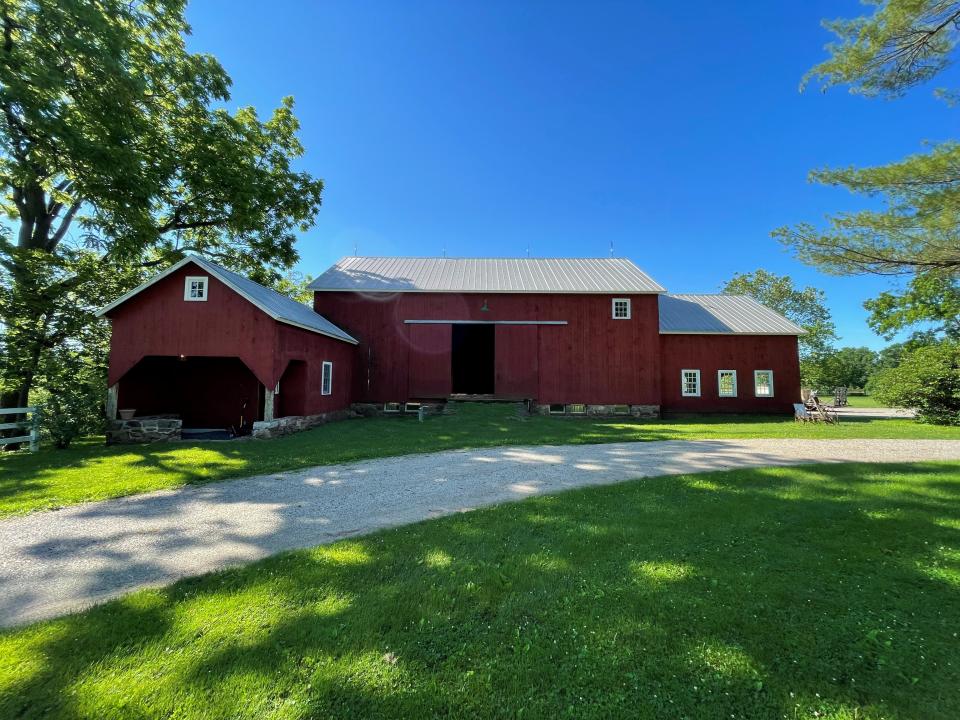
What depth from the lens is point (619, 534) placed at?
14.1 feet

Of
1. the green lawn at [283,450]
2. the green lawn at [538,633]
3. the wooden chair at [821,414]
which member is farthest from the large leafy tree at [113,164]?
the wooden chair at [821,414]

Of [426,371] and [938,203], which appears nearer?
[938,203]

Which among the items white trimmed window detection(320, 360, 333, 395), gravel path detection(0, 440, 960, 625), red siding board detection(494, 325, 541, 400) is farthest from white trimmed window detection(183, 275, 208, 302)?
red siding board detection(494, 325, 541, 400)

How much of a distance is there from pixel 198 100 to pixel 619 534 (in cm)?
2000

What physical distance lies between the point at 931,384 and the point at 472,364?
1937 cm

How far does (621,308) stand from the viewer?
19.1 metres

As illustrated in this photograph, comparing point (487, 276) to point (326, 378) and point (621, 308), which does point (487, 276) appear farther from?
point (326, 378)

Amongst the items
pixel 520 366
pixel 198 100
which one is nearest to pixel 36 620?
pixel 520 366

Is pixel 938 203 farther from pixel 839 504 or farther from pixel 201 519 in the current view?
pixel 201 519

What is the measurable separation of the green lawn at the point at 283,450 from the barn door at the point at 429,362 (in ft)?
7.61

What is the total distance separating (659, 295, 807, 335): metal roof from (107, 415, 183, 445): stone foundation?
19.8 m

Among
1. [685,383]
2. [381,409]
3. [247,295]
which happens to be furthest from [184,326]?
[685,383]

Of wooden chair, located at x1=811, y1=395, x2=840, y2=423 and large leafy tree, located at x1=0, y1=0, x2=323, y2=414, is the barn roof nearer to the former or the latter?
large leafy tree, located at x1=0, y1=0, x2=323, y2=414

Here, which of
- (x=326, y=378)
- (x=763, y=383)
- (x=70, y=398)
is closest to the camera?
(x=70, y=398)
